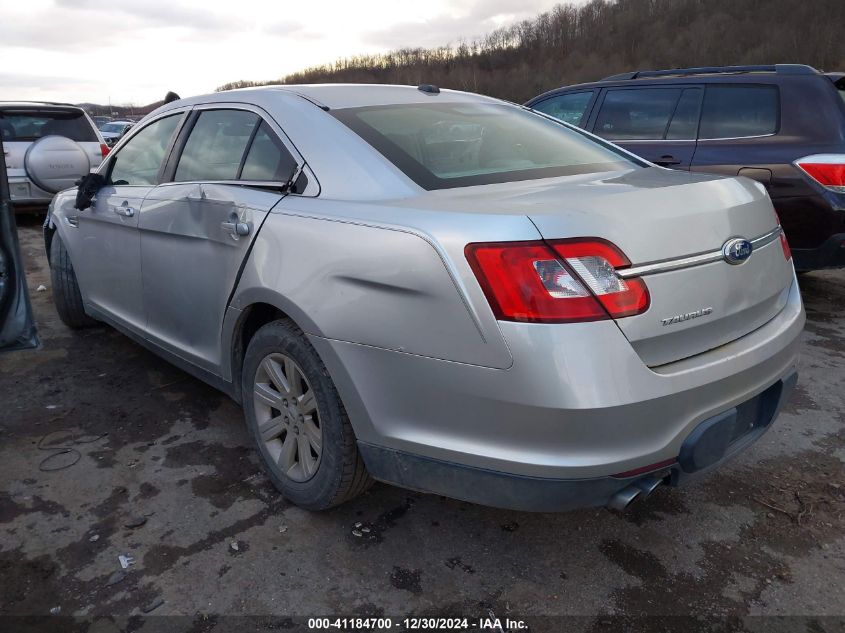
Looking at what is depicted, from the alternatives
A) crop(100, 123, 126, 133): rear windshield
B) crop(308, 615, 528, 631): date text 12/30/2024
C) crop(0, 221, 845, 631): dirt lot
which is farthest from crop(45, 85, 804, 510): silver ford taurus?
crop(100, 123, 126, 133): rear windshield

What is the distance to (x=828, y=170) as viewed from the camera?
445 cm

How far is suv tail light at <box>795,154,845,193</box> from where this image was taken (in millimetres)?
4422

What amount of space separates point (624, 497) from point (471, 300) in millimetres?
708

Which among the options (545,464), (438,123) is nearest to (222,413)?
(438,123)

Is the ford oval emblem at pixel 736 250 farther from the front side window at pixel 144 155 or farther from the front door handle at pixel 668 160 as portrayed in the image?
the front door handle at pixel 668 160

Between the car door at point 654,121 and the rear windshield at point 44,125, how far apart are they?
698cm

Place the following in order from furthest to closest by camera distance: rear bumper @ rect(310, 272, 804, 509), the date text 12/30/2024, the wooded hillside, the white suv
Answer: the wooded hillside < the white suv < the date text 12/30/2024 < rear bumper @ rect(310, 272, 804, 509)

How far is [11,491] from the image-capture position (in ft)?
9.09

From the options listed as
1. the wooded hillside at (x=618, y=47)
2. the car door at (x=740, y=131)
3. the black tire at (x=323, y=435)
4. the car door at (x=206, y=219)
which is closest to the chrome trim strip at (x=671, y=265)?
the black tire at (x=323, y=435)

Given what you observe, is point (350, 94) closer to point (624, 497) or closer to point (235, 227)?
point (235, 227)

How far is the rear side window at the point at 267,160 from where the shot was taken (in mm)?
2553

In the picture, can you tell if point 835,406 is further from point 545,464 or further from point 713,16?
point 713,16

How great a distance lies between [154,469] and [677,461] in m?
2.16

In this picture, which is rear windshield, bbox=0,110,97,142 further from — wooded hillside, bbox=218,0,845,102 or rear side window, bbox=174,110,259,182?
wooded hillside, bbox=218,0,845,102
